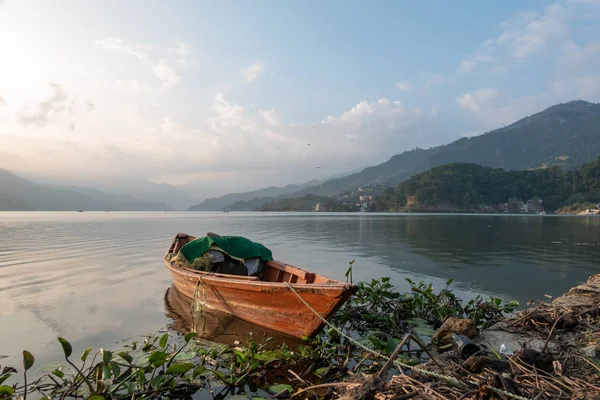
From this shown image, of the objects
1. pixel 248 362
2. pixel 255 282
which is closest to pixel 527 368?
pixel 248 362

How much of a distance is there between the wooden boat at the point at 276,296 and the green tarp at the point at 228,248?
651 millimetres

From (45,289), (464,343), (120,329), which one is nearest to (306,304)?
(464,343)

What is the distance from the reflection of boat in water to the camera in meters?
7.30

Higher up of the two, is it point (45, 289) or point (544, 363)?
point (544, 363)

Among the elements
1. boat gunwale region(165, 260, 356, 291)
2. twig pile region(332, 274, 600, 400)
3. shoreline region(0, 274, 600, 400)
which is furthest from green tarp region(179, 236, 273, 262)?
twig pile region(332, 274, 600, 400)

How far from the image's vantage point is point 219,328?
27.0 feet

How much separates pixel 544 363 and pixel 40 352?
30.7 feet

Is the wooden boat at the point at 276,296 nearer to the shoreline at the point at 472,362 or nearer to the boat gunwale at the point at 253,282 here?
the boat gunwale at the point at 253,282

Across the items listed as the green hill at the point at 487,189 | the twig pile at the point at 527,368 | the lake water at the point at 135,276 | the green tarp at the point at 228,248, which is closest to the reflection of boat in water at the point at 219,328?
the lake water at the point at 135,276

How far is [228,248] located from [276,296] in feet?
11.3

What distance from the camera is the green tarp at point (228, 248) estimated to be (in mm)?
9719

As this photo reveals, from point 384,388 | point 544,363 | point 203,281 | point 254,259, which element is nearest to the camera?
point 384,388

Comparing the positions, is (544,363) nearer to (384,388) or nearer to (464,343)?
(464,343)

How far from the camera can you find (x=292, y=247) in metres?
26.1
